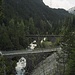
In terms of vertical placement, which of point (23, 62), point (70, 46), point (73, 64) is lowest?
point (23, 62)

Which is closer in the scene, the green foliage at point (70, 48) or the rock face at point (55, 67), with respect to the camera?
the rock face at point (55, 67)

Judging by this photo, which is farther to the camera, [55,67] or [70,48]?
[55,67]

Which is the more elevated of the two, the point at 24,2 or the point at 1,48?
the point at 24,2

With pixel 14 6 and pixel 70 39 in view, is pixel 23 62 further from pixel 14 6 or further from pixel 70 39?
pixel 14 6

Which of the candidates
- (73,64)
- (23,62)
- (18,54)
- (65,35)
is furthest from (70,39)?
(18,54)

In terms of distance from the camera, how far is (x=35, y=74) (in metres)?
45.0

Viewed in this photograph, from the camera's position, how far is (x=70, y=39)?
92.2 ft

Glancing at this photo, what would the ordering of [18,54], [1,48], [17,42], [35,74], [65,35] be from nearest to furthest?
[65,35]
[35,74]
[18,54]
[1,48]
[17,42]

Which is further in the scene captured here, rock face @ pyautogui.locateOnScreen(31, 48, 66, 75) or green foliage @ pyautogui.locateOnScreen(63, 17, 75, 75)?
green foliage @ pyautogui.locateOnScreen(63, 17, 75, 75)

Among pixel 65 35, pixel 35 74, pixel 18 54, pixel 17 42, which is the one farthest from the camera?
pixel 17 42

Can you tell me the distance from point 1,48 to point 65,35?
37.7 metres

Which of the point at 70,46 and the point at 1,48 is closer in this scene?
the point at 70,46

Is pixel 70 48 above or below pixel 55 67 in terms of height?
above

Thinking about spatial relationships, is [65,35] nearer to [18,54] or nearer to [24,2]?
[18,54]
